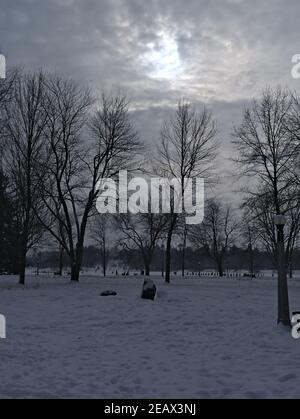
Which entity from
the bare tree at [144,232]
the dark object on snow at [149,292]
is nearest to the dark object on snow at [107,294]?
the dark object on snow at [149,292]

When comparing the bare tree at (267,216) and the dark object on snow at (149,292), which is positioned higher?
the bare tree at (267,216)

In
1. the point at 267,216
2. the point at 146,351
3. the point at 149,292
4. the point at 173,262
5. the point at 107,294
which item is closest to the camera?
the point at 146,351

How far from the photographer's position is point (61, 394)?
290 inches

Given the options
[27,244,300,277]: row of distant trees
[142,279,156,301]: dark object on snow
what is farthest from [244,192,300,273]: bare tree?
[27,244,300,277]: row of distant trees

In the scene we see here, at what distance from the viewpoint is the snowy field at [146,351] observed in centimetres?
771

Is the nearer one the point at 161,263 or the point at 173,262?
the point at 161,263

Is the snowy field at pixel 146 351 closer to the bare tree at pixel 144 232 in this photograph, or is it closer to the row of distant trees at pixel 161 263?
the bare tree at pixel 144 232

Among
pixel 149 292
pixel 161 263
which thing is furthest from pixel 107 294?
pixel 161 263

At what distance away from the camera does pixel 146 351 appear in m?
10.8

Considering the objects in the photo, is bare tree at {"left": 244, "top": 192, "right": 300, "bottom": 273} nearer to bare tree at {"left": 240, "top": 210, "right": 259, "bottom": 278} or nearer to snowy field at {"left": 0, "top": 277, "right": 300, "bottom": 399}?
bare tree at {"left": 240, "top": 210, "right": 259, "bottom": 278}

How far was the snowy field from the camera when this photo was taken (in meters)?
7.71

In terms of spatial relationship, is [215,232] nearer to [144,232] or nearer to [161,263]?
[144,232]
